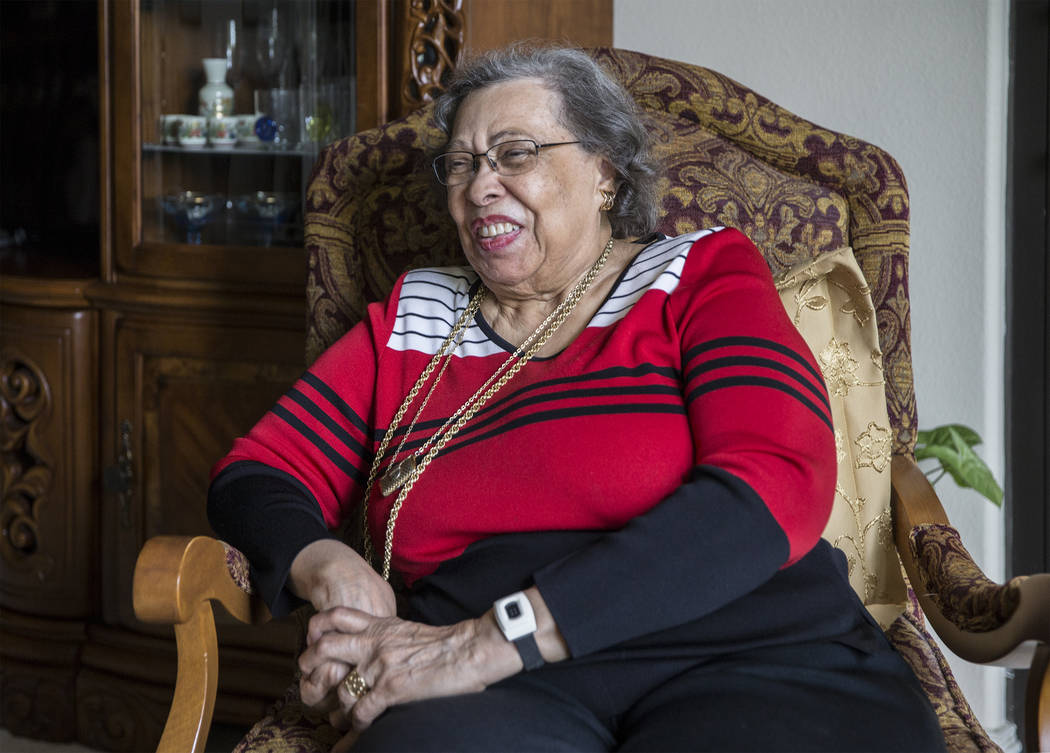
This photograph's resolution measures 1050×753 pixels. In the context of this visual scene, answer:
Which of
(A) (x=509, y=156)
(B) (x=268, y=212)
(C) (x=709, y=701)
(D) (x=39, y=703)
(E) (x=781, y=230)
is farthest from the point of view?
(D) (x=39, y=703)

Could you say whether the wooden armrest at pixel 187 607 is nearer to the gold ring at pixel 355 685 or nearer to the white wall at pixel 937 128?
the gold ring at pixel 355 685

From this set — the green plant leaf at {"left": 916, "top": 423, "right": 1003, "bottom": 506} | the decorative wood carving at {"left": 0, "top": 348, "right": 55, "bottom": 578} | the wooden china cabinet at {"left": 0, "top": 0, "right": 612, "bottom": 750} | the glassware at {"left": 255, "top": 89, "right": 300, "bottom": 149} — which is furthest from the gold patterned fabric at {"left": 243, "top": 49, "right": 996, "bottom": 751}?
the decorative wood carving at {"left": 0, "top": 348, "right": 55, "bottom": 578}

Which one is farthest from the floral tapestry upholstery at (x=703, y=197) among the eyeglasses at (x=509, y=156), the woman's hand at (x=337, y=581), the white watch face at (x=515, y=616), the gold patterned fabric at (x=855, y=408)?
the white watch face at (x=515, y=616)

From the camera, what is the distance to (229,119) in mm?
2250

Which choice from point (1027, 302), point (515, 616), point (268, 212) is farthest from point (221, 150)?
point (1027, 302)

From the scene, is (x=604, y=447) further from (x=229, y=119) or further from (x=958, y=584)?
(x=229, y=119)

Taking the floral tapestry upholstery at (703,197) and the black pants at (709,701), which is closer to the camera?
the black pants at (709,701)

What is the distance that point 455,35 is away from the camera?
192 cm

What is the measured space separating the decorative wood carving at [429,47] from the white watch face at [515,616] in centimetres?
114

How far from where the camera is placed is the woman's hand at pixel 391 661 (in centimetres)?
106

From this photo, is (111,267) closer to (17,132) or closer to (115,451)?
(115,451)

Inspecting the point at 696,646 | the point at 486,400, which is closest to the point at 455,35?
the point at 486,400

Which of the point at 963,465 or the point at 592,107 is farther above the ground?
the point at 592,107

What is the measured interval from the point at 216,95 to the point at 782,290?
1.36 m
